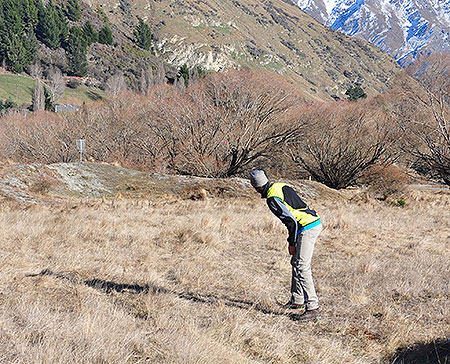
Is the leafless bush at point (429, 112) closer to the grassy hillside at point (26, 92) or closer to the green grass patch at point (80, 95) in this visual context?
the grassy hillside at point (26, 92)

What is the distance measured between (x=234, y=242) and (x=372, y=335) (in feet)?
14.0

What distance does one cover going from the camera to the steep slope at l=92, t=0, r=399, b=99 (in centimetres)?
12769

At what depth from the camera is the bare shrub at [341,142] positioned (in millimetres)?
21766

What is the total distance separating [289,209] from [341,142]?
1926 centimetres

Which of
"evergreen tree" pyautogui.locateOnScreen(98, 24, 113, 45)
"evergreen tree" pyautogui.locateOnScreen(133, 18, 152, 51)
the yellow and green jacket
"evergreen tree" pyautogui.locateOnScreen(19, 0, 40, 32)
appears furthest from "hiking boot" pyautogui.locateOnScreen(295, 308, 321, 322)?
"evergreen tree" pyautogui.locateOnScreen(133, 18, 152, 51)

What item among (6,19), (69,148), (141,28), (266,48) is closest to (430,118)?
(69,148)

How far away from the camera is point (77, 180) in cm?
1491

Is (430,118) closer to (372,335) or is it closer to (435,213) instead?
(435,213)

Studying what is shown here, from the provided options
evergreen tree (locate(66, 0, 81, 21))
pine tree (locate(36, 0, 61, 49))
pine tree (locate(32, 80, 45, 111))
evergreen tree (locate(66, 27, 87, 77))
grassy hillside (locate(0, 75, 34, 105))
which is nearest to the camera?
pine tree (locate(32, 80, 45, 111))

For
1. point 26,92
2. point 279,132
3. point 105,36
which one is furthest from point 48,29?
point 279,132

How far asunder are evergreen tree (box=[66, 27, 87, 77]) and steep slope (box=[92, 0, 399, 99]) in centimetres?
3382

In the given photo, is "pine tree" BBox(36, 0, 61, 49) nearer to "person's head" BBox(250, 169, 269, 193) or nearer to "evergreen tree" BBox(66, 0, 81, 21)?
"evergreen tree" BBox(66, 0, 81, 21)

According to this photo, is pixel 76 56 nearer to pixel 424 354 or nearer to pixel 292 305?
pixel 292 305

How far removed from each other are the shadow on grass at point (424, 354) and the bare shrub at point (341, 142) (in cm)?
1891
